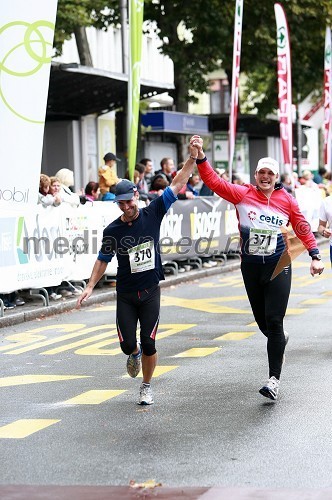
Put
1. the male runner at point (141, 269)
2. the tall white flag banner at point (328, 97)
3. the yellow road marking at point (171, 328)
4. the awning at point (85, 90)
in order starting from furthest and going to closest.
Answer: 1. the tall white flag banner at point (328, 97)
2. the awning at point (85, 90)
3. the yellow road marking at point (171, 328)
4. the male runner at point (141, 269)

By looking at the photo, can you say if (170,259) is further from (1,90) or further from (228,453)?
(228,453)

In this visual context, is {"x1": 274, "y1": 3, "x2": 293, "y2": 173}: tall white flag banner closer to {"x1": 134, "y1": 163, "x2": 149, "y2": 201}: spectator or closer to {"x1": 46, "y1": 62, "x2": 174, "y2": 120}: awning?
{"x1": 46, "y1": 62, "x2": 174, "y2": 120}: awning

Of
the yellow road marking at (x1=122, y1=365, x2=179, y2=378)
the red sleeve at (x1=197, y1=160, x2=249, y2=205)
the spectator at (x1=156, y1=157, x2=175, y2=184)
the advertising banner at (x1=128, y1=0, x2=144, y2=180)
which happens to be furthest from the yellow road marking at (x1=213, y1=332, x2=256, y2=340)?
the spectator at (x1=156, y1=157, x2=175, y2=184)

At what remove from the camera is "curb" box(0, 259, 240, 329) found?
1586 centimetres

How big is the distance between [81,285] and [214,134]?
93.9 ft

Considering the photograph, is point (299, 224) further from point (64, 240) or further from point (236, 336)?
point (64, 240)

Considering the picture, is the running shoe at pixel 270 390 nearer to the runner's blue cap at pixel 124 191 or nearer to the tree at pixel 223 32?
the runner's blue cap at pixel 124 191

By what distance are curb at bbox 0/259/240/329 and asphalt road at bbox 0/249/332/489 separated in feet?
1.72

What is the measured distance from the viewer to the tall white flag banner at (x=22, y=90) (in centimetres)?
1595

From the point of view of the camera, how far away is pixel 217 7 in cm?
3806

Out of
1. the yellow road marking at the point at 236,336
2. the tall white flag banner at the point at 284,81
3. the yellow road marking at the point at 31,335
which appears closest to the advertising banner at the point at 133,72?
the yellow road marking at the point at 31,335

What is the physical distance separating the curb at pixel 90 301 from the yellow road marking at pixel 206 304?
3.25 ft

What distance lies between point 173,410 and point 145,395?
416 millimetres

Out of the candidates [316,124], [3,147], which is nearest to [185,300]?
[3,147]
